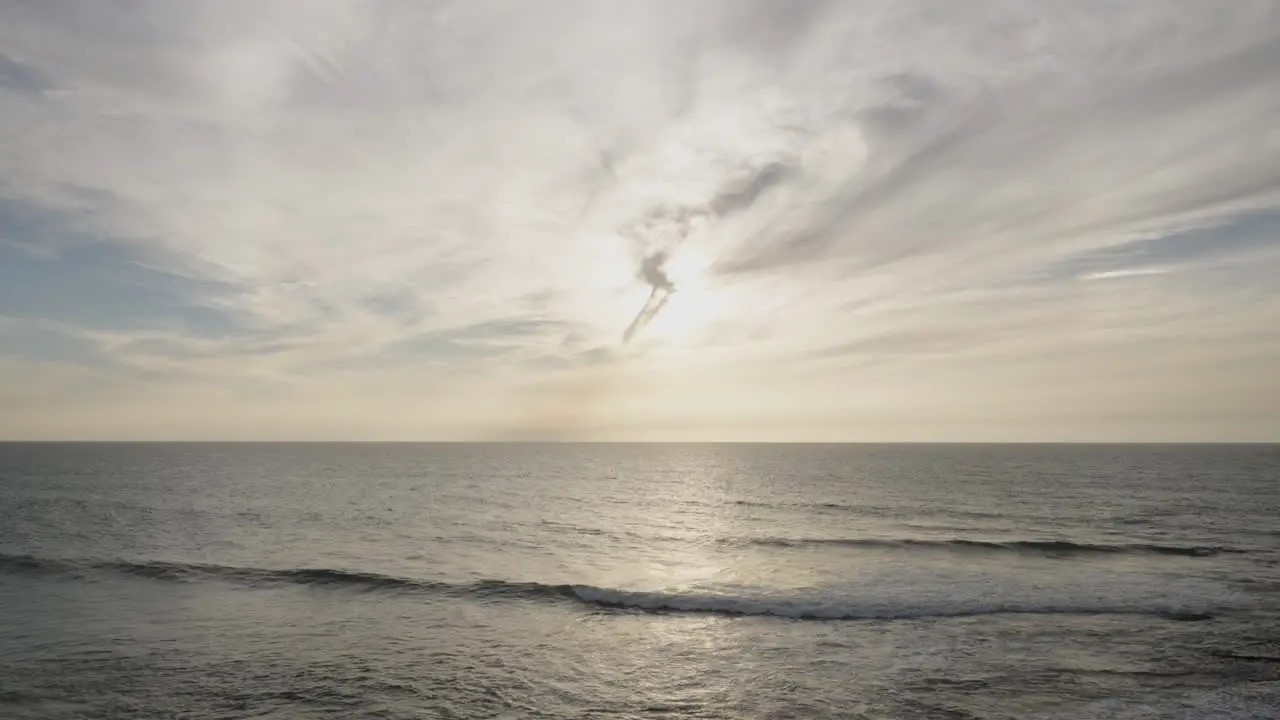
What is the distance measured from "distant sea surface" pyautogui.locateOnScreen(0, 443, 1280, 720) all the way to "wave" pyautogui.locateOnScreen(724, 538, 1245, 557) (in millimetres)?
362

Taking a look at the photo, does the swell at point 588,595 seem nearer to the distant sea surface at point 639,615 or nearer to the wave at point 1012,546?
the distant sea surface at point 639,615

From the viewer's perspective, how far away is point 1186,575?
3525 cm

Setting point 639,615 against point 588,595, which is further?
point 588,595

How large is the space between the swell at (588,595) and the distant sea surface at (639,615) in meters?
0.18

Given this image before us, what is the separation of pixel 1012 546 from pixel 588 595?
29732mm

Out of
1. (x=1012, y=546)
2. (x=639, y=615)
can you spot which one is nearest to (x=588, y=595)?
(x=639, y=615)

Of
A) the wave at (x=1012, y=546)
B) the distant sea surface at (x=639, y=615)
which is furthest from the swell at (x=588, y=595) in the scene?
the wave at (x=1012, y=546)

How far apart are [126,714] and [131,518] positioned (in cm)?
5090

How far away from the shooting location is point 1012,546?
44938mm

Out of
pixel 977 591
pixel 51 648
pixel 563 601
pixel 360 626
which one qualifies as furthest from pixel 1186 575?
pixel 51 648

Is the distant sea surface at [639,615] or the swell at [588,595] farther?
the swell at [588,595]

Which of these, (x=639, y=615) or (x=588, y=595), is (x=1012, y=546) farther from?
(x=588, y=595)

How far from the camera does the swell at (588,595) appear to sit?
2798 cm

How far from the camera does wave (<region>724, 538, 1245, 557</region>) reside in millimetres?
42625
